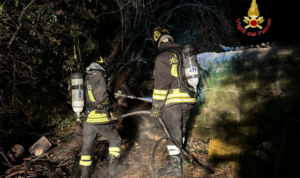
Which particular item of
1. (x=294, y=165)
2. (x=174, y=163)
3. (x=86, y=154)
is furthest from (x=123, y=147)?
(x=294, y=165)

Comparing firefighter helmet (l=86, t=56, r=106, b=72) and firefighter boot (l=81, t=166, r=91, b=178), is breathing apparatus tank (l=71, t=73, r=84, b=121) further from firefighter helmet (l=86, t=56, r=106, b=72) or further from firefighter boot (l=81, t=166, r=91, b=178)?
firefighter boot (l=81, t=166, r=91, b=178)

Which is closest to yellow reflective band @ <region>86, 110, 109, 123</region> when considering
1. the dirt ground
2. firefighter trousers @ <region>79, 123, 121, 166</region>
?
firefighter trousers @ <region>79, 123, 121, 166</region>

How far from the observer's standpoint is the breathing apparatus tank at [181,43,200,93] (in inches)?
125

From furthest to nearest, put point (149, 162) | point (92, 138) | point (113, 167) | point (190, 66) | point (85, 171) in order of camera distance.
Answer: point (149, 162), point (113, 167), point (92, 138), point (85, 171), point (190, 66)

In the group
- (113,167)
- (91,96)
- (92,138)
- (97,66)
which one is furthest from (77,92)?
(113,167)

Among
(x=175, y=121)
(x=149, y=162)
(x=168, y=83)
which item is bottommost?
(x=149, y=162)

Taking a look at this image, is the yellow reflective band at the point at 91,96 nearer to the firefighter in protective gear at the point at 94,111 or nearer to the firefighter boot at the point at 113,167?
the firefighter in protective gear at the point at 94,111

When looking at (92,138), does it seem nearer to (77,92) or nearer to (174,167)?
(77,92)

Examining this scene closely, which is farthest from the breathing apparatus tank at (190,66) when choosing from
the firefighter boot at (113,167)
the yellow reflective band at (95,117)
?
Result: the firefighter boot at (113,167)

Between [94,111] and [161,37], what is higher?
[161,37]

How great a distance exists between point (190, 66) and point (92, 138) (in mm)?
2230

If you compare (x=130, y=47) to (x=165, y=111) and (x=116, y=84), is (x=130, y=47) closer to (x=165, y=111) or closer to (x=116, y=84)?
(x=116, y=84)

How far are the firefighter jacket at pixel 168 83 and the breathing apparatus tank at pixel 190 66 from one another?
6.3 inches

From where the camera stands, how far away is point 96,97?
3600mm
